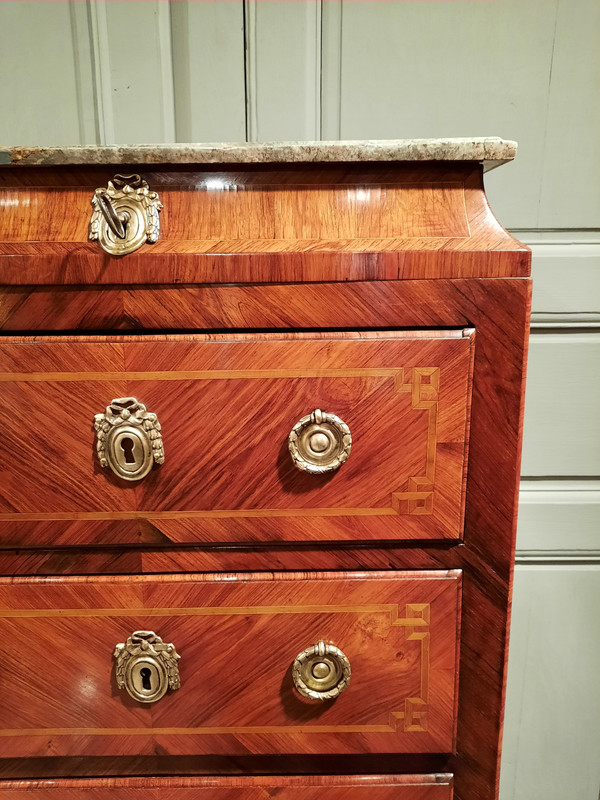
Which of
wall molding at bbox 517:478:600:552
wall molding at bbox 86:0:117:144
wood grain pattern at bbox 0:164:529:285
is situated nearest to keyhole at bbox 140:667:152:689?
wood grain pattern at bbox 0:164:529:285

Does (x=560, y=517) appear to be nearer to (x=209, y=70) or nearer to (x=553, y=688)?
(x=553, y=688)

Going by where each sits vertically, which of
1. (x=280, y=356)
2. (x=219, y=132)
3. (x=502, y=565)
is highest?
(x=219, y=132)

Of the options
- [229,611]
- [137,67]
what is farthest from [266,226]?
[137,67]

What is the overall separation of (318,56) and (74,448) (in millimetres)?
689

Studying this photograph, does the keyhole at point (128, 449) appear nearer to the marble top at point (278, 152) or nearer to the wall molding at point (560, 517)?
the marble top at point (278, 152)

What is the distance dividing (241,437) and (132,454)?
0.30 feet

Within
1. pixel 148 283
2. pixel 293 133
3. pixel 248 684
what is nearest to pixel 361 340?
pixel 148 283

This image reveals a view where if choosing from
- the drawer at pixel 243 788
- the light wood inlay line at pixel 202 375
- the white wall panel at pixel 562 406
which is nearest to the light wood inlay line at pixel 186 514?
the light wood inlay line at pixel 202 375

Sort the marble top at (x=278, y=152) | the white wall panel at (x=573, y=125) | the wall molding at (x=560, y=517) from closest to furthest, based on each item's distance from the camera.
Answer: the marble top at (x=278, y=152)
the white wall panel at (x=573, y=125)
the wall molding at (x=560, y=517)

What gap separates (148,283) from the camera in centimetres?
42

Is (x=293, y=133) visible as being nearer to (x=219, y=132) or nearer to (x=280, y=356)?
(x=219, y=132)

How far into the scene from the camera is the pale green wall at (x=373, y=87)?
0.77 metres

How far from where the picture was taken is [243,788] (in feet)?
1.57

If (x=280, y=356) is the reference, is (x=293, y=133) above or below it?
above
